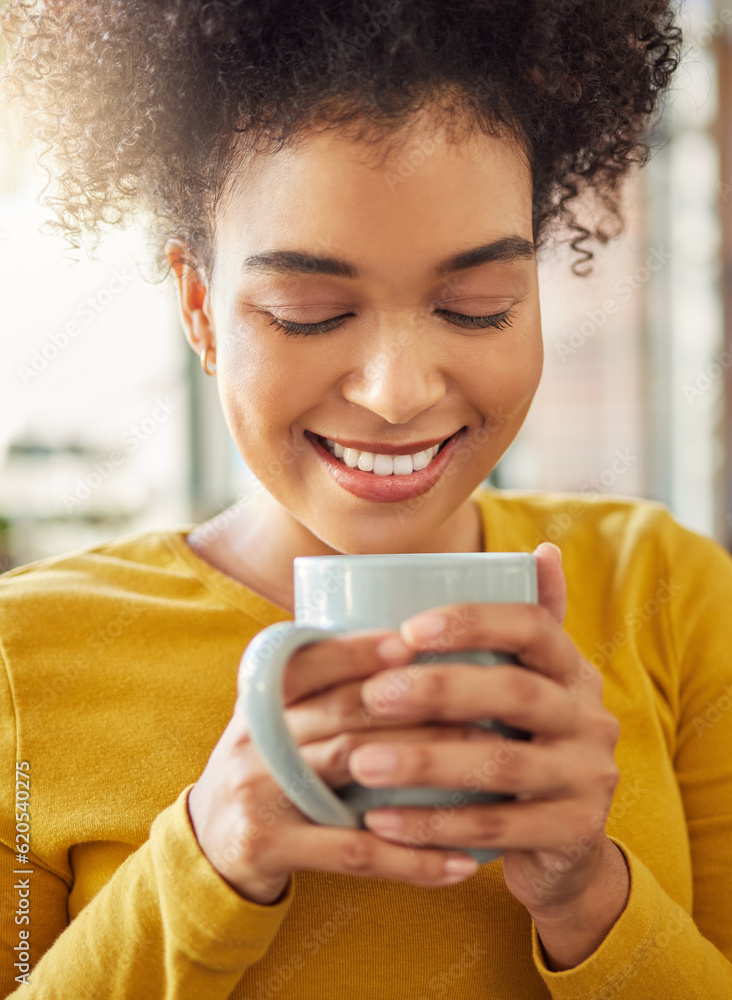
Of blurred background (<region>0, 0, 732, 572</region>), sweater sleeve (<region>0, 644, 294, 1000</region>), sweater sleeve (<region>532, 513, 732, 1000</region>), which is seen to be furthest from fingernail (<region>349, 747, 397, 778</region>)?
blurred background (<region>0, 0, 732, 572</region>)

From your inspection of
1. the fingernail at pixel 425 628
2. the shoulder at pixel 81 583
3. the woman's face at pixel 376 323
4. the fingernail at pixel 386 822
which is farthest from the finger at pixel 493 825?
the shoulder at pixel 81 583

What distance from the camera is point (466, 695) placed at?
54cm

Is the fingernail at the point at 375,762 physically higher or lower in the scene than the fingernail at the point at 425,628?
lower

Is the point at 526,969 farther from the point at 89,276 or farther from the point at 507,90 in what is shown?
the point at 89,276

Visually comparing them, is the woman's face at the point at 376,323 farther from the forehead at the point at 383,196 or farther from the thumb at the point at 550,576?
the thumb at the point at 550,576

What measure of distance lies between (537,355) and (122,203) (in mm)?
549

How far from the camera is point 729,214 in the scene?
371 centimetres

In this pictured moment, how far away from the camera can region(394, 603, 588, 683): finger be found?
0.54 meters

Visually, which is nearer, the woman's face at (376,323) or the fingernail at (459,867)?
the fingernail at (459,867)

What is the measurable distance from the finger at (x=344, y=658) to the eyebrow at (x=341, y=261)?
1.15 ft

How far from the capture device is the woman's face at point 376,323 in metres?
0.75

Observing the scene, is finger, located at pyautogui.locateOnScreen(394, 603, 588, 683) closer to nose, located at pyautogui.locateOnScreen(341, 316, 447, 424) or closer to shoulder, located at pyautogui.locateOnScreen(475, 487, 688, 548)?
nose, located at pyautogui.locateOnScreen(341, 316, 447, 424)

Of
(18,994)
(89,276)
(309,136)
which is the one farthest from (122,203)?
(89,276)

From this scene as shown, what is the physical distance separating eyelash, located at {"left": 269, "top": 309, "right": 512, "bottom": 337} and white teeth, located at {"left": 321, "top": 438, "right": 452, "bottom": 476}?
111 millimetres
